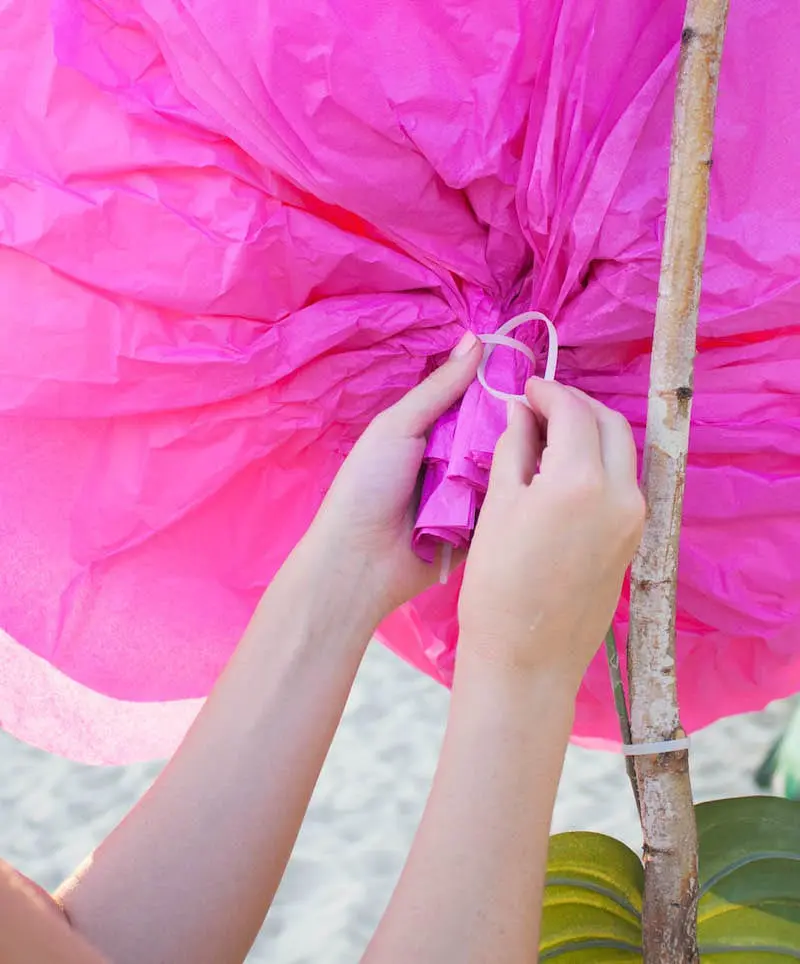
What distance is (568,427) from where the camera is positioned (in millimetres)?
535

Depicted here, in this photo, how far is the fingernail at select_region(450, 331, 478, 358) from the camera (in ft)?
2.23

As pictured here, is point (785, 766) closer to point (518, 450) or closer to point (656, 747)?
point (656, 747)

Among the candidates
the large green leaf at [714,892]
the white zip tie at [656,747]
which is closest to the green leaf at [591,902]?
the large green leaf at [714,892]

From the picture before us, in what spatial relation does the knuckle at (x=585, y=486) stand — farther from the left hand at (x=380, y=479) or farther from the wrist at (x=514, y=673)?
the left hand at (x=380, y=479)

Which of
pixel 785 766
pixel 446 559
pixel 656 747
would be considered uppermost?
pixel 785 766

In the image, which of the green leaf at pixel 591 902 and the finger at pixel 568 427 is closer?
the finger at pixel 568 427

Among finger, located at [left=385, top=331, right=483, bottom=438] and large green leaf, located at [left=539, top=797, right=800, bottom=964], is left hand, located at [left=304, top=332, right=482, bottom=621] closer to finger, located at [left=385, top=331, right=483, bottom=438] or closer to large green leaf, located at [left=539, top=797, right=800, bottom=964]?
finger, located at [left=385, top=331, right=483, bottom=438]

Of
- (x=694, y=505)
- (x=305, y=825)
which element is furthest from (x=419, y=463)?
(x=305, y=825)

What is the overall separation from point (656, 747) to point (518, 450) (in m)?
0.19

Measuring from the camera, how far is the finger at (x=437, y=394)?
67cm

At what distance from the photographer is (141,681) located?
0.81 meters

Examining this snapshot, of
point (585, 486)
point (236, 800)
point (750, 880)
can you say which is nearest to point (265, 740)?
point (236, 800)

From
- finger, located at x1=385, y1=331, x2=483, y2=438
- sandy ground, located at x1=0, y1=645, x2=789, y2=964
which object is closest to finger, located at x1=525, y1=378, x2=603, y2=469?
finger, located at x1=385, y1=331, x2=483, y2=438

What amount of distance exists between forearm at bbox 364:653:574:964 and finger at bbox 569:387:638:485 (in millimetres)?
111
